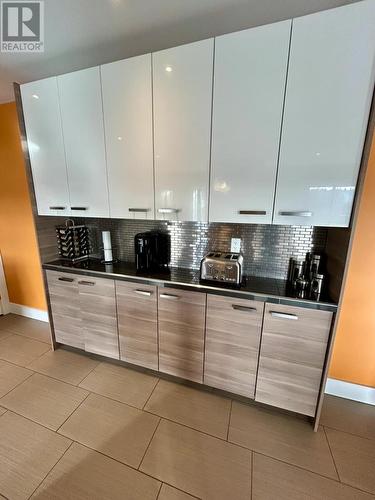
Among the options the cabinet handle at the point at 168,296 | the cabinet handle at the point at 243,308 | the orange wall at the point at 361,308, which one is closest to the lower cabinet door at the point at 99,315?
the cabinet handle at the point at 168,296

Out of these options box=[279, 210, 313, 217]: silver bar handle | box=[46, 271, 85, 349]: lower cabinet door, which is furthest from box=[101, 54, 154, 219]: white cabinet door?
box=[279, 210, 313, 217]: silver bar handle

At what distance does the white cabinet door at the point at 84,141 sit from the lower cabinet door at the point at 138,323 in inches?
26.3

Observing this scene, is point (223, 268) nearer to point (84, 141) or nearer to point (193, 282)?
point (193, 282)

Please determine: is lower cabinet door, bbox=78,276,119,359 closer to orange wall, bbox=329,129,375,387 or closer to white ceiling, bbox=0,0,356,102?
white ceiling, bbox=0,0,356,102

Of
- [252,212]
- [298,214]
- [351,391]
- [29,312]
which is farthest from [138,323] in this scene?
[29,312]

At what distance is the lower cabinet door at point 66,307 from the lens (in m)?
1.91

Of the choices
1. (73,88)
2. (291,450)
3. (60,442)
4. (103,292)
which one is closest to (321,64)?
(73,88)

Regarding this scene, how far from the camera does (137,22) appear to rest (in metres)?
1.24

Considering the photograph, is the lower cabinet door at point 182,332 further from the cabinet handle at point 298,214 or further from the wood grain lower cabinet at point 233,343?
the cabinet handle at point 298,214

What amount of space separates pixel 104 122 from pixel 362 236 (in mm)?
2003

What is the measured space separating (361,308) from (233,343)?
964 mm

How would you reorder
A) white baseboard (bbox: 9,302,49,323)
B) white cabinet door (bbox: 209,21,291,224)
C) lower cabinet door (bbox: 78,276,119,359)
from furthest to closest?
white baseboard (bbox: 9,302,49,323) < lower cabinet door (bbox: 78,276,119,359) < white cabinet door (bbox: 209,21,291,224)

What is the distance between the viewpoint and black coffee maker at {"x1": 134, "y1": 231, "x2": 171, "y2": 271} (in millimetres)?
1786

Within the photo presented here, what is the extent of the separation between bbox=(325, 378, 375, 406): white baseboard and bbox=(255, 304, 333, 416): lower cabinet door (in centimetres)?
45
